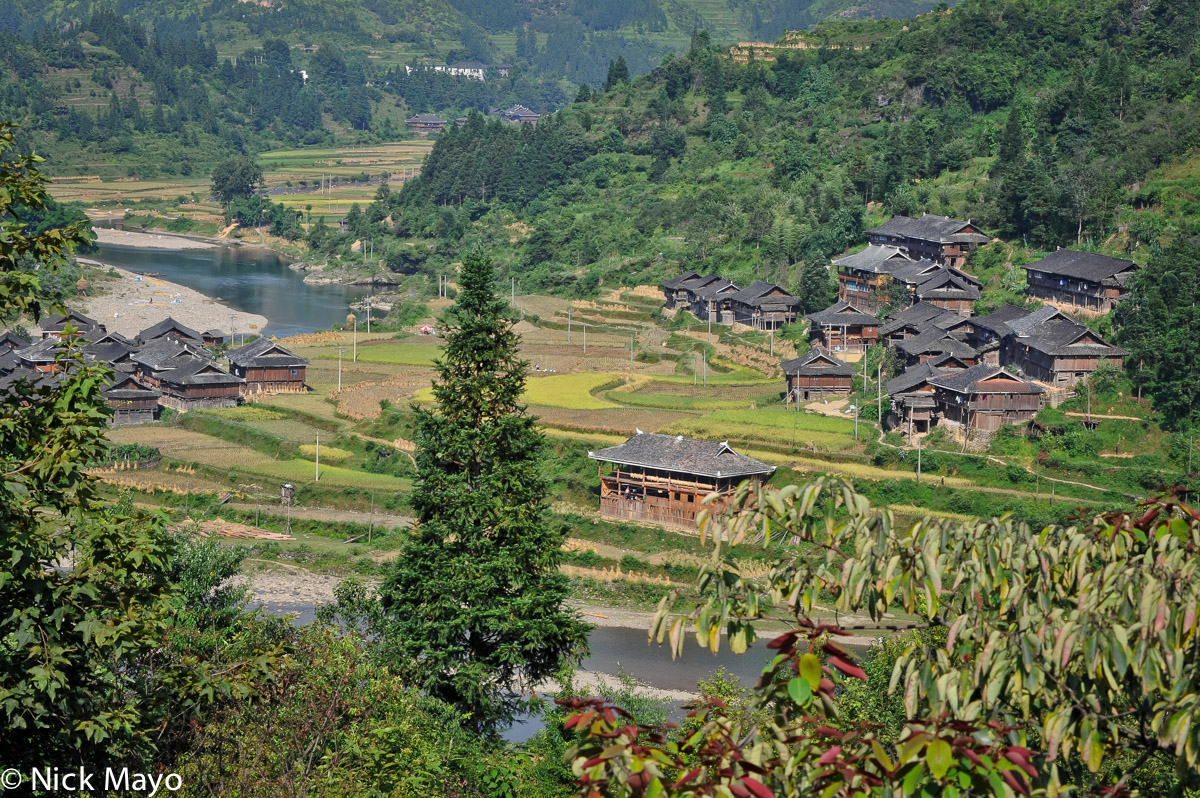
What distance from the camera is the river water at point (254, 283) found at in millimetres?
68312

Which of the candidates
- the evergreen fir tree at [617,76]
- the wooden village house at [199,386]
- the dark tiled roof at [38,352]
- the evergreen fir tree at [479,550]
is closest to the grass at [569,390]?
the wooden village house at [199,386]

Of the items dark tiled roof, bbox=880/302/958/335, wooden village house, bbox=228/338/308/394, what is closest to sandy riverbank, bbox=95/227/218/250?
wooden village house, bbox=228/338/308/394

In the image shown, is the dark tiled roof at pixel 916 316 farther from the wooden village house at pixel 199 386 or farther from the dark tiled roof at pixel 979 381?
the wooden village house at pixel 199 386

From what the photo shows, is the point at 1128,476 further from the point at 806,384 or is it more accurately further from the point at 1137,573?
the point at 1137,573

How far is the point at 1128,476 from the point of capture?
108 ft

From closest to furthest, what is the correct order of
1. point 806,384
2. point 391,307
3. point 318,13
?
1. point 806,384
2. point 391,307
3. point 318,13

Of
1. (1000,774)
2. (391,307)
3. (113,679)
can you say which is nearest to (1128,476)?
(113,679)

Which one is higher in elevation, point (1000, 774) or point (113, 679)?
point (1000, 774)

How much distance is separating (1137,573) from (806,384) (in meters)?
36.9

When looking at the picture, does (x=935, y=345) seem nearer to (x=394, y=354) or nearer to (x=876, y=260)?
(x=876, y=260)

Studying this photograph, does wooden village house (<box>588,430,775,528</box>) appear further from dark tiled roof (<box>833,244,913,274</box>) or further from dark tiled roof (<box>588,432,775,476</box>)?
dark tiled roof (<box>833,244,913,274</box>)

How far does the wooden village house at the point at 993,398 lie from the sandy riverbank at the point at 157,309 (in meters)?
33.9

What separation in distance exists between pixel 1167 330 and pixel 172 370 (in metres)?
31.9

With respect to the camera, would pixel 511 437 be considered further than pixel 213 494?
No
